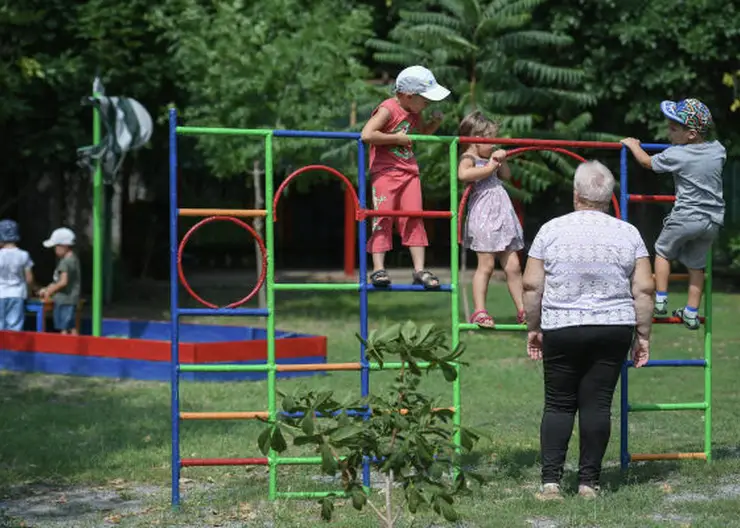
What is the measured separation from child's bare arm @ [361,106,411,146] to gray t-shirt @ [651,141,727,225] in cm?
153

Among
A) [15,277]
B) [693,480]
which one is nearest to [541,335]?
[693,480]

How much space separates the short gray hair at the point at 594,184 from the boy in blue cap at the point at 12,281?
31.0 ft

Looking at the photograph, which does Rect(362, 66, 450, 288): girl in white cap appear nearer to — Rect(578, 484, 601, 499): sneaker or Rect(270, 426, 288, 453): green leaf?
Rect(578, 484, 601, 499): sneaker

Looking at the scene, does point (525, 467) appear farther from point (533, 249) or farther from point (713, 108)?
point (713, 108)

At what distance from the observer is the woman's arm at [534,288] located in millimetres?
7660

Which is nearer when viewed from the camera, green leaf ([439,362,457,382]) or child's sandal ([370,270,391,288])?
green leaf ([439,362,457,382])

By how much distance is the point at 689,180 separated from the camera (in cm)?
856

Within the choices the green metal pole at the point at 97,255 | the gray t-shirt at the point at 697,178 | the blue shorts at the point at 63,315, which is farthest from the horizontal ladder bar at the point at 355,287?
the blue shorts at the point at 63,315

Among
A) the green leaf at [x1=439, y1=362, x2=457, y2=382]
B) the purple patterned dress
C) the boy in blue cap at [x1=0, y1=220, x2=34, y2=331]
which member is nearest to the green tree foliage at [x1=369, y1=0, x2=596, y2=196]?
the boy in blue cap at [x1=0, y1=220, x2=34, y2=331]

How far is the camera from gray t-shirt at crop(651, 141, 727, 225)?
28.0 feet

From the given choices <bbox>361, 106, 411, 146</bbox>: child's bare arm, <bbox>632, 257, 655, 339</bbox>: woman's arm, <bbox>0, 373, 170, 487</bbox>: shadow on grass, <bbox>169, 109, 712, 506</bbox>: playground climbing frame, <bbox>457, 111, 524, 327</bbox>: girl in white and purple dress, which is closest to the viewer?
<bbox>632, 257, 655, 339</bbox>: woman's arm

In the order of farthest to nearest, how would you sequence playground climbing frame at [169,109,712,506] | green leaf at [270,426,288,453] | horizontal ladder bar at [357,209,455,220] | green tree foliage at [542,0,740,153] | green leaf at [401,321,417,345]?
1. green tree foliage at [542,0,740,153]
2. horizontal ladder bar at [357,209,455,220]
3. playground climbing frame at [169,109,712,506]
4. green leaf at [270,426,288,453]
5. green leaf at [401,321,417,345]

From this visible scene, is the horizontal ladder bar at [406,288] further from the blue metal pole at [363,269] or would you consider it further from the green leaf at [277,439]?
the green leaf at [277,439]

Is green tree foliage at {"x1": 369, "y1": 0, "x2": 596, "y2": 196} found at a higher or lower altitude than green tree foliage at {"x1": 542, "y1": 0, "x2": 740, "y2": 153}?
lower
